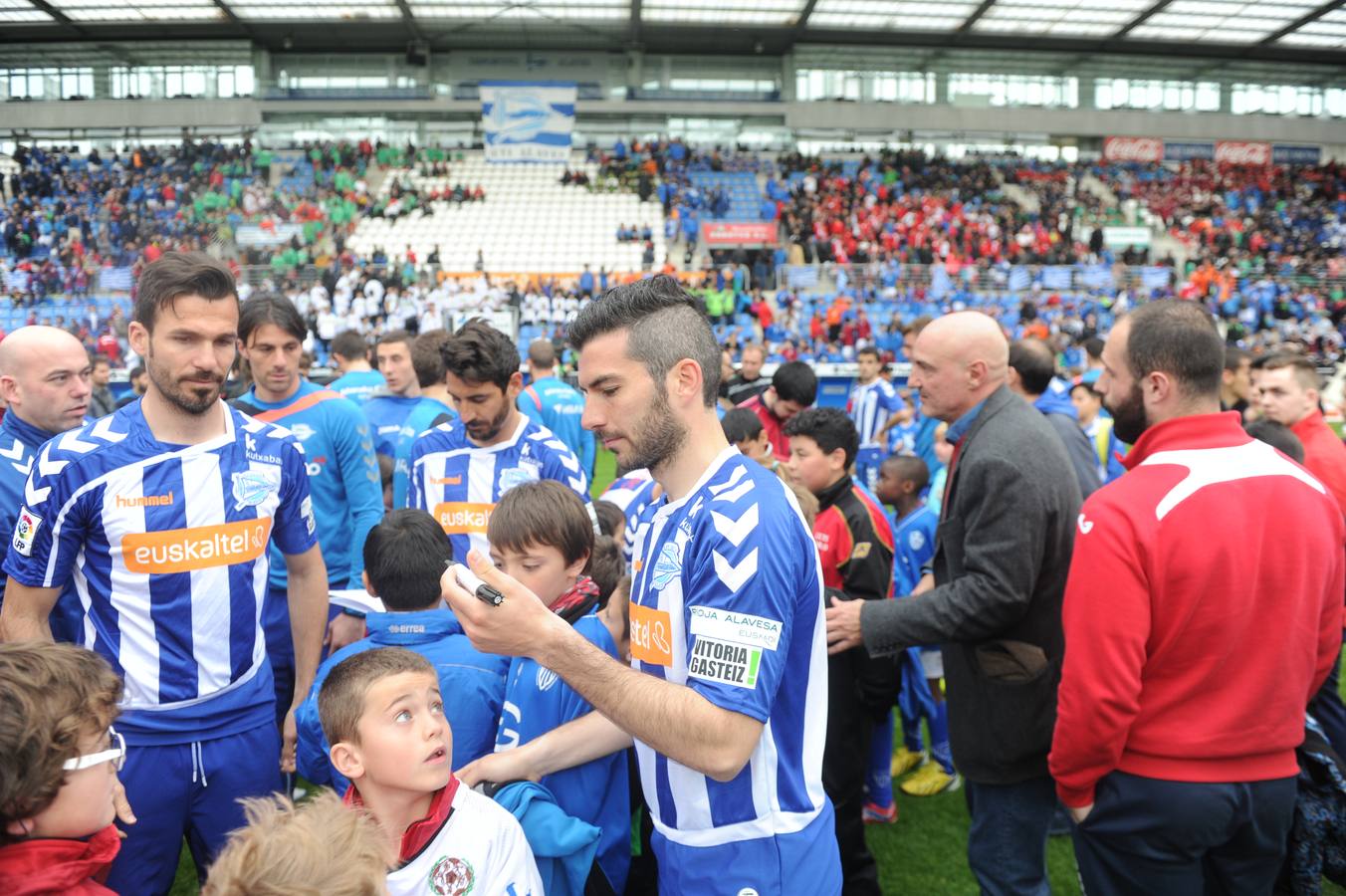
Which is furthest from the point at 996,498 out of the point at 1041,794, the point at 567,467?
the point at 567,467

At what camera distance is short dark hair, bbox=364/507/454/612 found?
275cm

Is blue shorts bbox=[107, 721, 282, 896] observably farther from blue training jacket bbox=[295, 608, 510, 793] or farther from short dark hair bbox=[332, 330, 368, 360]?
short dark hair bbox=[332, 330, 368, 360]

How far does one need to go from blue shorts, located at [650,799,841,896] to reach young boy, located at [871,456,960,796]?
101 inches

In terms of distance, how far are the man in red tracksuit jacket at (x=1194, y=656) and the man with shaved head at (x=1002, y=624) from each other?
37 cm

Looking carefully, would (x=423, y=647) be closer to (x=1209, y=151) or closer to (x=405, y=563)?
(x=405, y=563)

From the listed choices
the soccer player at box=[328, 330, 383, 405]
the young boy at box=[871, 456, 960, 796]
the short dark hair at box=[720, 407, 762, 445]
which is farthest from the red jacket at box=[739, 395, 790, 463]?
the soccer player at box=[328, 330, 383, 405]

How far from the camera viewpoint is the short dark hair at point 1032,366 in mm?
4848

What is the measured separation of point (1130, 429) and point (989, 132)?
40.0 meters

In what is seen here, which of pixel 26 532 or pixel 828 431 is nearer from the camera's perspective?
pixel 26 532

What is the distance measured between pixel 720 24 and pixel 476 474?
3522 cm

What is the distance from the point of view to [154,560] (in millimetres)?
2643

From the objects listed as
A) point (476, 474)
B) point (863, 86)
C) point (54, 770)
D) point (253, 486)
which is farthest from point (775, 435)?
point (863, 86)

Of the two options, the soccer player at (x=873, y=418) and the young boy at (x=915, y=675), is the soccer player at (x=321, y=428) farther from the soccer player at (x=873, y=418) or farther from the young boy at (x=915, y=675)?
the soccer player at (x=873, y=418)

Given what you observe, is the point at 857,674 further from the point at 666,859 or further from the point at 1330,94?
the point at 1330,94
